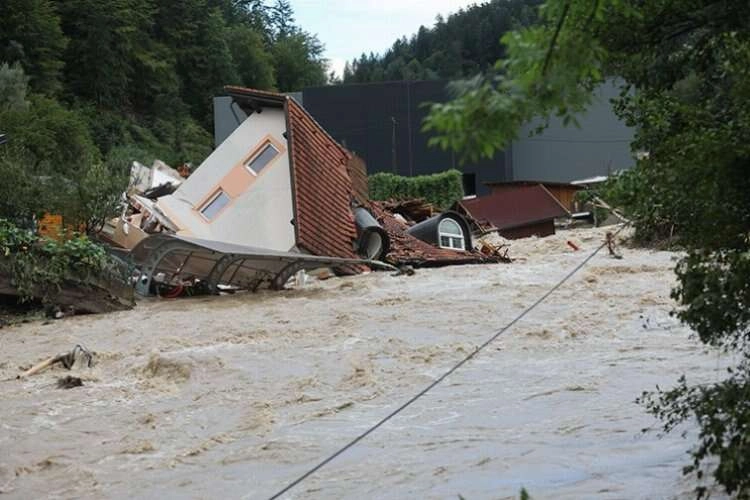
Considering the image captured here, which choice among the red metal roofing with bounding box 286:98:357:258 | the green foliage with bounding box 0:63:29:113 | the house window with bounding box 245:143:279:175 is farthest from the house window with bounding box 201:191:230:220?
the green foliage with bounding box 0:63:29:113

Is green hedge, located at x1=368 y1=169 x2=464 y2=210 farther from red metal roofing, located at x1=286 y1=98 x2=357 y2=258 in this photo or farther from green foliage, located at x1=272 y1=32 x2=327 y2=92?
green foliage, located at x1=272 y1=32 x2=327 y2=92

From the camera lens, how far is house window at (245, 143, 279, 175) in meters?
26.1

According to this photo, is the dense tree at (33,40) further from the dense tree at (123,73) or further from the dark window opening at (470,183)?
the dark window opening at (470,183)

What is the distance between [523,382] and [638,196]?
666 centimetres

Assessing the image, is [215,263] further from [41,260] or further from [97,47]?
[97,47]

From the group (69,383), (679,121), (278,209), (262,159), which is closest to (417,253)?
(278,209)

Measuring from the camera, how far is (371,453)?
9.55 m

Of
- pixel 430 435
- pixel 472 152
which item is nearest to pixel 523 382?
pixel 430 435

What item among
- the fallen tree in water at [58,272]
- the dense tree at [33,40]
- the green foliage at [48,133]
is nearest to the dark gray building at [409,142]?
the green foliage at [48,133]

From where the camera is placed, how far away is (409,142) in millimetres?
53500

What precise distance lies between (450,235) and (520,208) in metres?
9.54

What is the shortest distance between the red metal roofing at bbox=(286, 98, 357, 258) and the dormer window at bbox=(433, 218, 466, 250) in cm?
302

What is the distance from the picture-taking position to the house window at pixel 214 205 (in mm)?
26219

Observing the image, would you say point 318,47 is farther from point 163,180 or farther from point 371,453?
point 371,453
